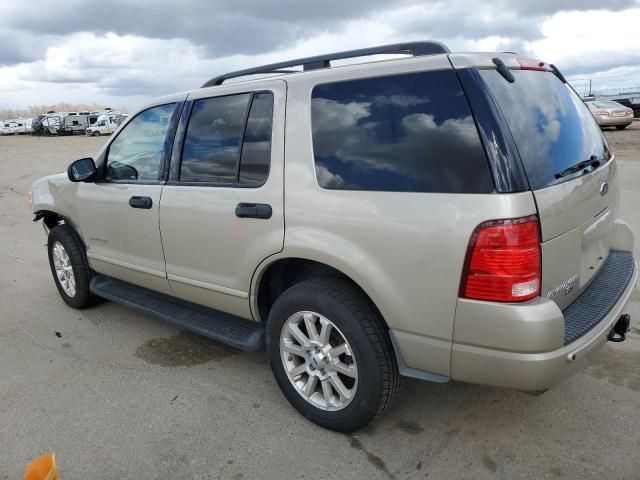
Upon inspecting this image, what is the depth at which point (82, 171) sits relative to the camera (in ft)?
13.3

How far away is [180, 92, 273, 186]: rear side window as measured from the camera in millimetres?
3010

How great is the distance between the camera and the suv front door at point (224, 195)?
2.93 m

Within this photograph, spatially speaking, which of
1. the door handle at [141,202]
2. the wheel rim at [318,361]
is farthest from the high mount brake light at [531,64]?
the door handle at [141,202]

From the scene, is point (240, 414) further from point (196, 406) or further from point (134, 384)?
point (134, 384)

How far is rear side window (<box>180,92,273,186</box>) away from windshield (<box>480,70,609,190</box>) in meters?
1.27

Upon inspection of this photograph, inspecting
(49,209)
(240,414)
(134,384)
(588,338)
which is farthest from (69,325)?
(588,338)

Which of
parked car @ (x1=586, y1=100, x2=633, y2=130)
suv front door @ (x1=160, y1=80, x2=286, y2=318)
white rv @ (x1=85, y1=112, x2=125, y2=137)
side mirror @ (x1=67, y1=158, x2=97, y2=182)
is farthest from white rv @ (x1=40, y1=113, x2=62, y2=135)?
suv front door @ (x1=160, y1=80, x2=286, y2=318)

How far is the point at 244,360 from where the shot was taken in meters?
3.76

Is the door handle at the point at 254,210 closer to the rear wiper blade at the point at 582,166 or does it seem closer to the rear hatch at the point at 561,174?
the rear hatch at the point at 561,174

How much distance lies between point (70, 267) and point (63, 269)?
160mm

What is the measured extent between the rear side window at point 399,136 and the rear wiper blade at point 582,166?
0.52 metres

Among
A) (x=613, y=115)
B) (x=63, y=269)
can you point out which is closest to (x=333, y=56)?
(x=63, y=269)

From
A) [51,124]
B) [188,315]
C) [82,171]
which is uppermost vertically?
[82,171]

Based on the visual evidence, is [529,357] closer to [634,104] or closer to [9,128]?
[634,104]
